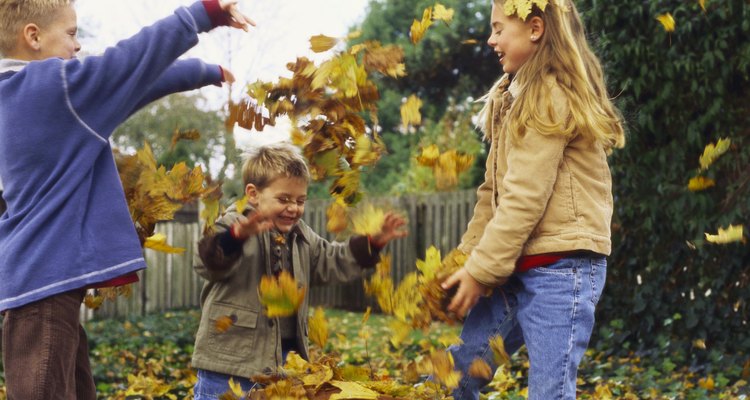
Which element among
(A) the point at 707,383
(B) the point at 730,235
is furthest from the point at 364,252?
(B) the point at 730,235

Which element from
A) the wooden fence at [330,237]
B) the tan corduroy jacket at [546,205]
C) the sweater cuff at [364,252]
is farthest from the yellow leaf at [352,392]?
the wooden fence at [330,237]

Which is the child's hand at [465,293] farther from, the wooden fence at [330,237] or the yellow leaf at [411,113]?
the wooden fence at [330,237]

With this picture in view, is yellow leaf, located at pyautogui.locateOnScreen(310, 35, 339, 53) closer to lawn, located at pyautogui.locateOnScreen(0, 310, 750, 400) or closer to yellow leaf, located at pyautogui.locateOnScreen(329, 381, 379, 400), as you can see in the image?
lawn, located at pyautogui.locateOnScreen(0, 310, 750, 400)

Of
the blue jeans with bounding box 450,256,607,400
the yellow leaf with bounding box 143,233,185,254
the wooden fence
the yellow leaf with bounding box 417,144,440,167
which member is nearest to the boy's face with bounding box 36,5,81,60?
the yellow leaf with bounding box 143,233,185,254

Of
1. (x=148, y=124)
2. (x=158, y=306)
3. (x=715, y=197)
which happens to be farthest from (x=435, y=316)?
(x=148, y=124)

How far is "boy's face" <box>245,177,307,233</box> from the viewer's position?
3379mm

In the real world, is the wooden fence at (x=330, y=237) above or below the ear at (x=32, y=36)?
below

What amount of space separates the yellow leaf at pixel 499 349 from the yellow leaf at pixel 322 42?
1216 mm

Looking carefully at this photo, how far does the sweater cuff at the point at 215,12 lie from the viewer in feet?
9.44

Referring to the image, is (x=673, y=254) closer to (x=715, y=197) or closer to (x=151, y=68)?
(x=715, y=197)

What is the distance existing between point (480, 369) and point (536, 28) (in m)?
1.20

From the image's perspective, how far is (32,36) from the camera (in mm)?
2961

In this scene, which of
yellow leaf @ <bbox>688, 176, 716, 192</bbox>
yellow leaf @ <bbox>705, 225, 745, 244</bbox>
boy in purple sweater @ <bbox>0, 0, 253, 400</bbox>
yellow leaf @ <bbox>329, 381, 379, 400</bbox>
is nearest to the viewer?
yellow leaf @ <bbox>329, 381, 379, 400</bbox>

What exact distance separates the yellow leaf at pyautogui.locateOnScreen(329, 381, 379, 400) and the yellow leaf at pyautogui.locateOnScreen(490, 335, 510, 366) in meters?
0.54
